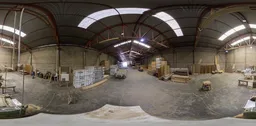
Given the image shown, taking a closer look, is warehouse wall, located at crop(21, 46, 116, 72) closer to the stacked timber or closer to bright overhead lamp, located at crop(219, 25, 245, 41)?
the stacked timber

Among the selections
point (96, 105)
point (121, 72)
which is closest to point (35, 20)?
point (96, 105)

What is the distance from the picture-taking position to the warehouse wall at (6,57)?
5.12ft

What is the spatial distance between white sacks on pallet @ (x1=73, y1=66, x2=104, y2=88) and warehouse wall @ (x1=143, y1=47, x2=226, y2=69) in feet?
4.72

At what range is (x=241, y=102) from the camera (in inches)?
77.8

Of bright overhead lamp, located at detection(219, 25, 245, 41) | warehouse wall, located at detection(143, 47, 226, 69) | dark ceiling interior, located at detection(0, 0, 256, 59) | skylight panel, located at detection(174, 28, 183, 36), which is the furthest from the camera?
warehouse wall, located at detection(143, 47, 226, 69)

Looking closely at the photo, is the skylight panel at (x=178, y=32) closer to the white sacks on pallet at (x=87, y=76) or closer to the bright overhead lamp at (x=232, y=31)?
the bright overhead lamp at (x=232, y=31)

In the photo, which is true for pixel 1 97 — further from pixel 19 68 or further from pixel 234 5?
pixel 234 5

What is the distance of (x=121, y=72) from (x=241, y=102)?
211 centimetres

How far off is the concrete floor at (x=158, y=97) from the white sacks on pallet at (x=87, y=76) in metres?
0.12

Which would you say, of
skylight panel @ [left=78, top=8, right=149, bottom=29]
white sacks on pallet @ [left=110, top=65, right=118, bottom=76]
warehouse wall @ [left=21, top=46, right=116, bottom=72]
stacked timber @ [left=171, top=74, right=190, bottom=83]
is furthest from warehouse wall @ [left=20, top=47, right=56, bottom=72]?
stacked timber @ [left=171, top=74, right=190, bottom=83]

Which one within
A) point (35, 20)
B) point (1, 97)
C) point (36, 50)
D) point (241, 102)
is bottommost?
point (241, 102)

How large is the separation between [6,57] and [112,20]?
1581 mm

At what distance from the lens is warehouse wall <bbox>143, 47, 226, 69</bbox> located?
225cm

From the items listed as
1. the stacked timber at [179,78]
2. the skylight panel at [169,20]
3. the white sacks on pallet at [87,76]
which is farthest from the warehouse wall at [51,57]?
the stacked timber at [179,78]
